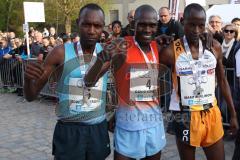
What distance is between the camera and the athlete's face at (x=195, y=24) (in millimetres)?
3387

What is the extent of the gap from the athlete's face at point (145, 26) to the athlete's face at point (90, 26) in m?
0.38

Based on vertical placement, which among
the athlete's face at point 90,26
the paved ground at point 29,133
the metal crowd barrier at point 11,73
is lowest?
the paved ground at point 29,133

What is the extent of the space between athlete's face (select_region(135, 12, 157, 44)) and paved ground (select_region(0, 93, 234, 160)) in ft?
8.64

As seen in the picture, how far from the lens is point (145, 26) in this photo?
3271 mm

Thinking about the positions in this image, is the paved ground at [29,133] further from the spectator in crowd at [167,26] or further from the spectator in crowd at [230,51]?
the spectator in crowd at [167,26]

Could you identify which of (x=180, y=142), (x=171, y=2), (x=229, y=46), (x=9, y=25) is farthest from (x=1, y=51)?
(x=9, y=25)

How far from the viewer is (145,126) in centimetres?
329

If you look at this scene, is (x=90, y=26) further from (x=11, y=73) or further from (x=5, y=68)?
(x=5, y=68)

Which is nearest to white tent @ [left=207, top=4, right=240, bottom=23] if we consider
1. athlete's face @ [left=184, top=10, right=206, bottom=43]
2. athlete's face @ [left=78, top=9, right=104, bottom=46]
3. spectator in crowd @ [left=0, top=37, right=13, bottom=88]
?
spectator in crowd @ [left=0, top=37, right=13, bottom=88]

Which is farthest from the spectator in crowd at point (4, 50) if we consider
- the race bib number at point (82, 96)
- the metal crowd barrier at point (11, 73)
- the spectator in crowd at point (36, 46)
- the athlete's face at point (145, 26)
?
the race bib number at point (82, 96)

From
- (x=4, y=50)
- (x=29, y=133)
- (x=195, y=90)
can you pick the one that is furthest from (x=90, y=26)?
(x=4, y=50)

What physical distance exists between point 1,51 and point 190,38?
1029cm

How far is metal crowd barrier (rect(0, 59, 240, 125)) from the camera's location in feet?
11.4

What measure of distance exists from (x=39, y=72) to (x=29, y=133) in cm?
461
